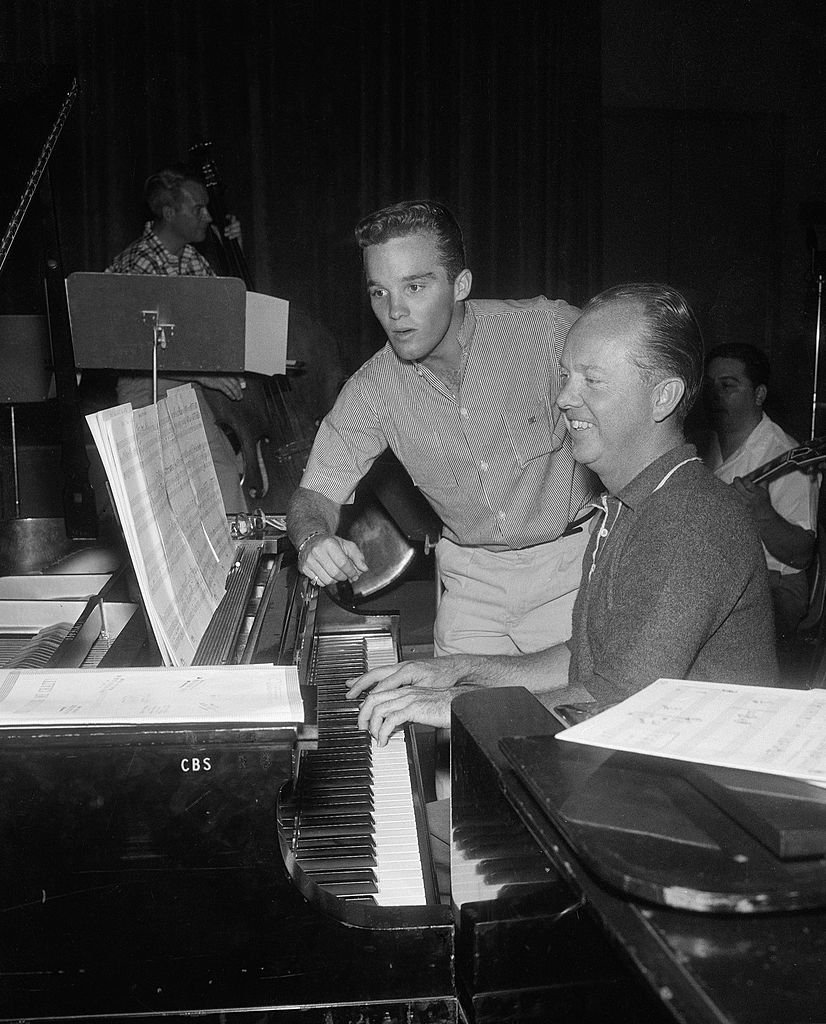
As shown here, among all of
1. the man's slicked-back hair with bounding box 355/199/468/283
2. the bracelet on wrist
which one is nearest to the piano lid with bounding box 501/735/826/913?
the bracelet on wrist

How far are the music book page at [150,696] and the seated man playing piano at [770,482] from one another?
2.29 meters

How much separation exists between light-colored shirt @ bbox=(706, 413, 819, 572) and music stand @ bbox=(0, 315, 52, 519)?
8.78 feet

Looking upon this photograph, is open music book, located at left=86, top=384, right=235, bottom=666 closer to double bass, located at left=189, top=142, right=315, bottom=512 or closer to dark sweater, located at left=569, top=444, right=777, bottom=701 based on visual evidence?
dark sweater, located at left=569, top=444, right=777, bottom=701

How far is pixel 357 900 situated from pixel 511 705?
16.0 inches

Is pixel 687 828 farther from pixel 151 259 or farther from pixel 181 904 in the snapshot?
pixel 151 259

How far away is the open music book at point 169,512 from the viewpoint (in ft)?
4.71

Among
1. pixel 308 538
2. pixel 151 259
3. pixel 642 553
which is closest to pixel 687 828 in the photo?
pixel 642 553

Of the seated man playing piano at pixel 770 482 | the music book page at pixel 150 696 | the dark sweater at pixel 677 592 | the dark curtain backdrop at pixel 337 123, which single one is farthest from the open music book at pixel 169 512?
the dark curtain backdrop at pixel 337 123

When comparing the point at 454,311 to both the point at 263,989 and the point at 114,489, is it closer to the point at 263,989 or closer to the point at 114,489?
the point at 114,489

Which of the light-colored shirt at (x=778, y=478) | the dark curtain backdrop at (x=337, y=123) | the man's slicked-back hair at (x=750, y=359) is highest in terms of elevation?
the dark curtain backdrop at (x=337, y=123)

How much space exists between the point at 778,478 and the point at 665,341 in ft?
7.29

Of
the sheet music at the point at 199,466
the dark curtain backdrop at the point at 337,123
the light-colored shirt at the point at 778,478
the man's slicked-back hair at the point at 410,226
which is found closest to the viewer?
the sheet music at the point at 199,466

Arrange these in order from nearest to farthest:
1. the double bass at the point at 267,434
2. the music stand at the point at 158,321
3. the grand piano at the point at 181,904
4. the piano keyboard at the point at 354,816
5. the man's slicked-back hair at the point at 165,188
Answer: the grand piano at the point at 181,904 < the piano keyboard at the point at 354,816 < the music stand at the point at 158,321 < the double bass at the point at 267,434 < the man's slicked-back hair at the point at 165,188

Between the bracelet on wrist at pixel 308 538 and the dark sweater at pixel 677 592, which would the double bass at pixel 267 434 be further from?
the dark sweater at pixel 677 592
